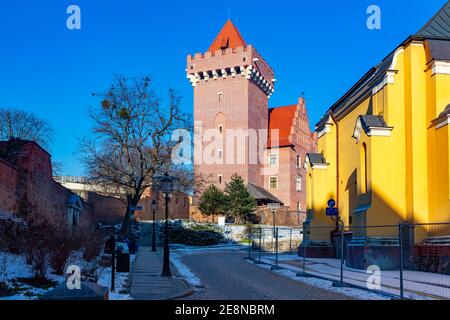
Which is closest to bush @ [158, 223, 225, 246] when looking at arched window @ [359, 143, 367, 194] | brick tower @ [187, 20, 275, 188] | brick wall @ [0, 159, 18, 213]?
brick tower @ [187, 20, 275, 188]

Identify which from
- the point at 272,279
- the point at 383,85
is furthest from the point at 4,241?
the point at 383,85

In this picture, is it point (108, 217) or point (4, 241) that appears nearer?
point (4, 241)

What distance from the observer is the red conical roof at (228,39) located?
6993cm

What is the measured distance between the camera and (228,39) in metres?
71.0

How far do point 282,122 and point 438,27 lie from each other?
5327 cm

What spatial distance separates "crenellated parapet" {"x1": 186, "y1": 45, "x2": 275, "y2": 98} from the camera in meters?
64.5

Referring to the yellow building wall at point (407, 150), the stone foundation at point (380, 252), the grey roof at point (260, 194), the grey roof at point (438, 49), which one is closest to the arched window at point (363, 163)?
the yellow building wall at point (407, 150)

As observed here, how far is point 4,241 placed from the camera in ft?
49.4

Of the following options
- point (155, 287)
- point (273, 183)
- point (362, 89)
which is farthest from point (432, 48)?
point (273, 183)

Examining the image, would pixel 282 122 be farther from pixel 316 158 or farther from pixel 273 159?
pixel 316 158

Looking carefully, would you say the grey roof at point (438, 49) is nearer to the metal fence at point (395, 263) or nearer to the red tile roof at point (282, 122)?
the metal fence at point (395, 263)
